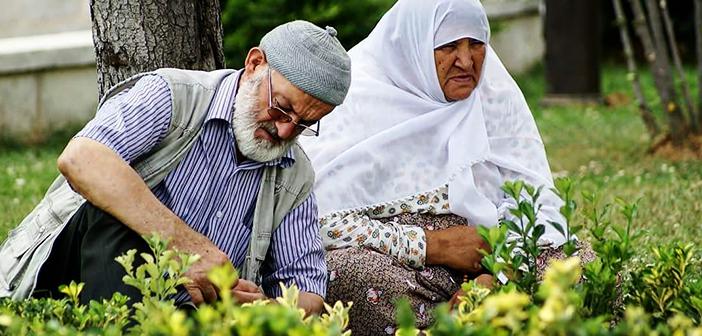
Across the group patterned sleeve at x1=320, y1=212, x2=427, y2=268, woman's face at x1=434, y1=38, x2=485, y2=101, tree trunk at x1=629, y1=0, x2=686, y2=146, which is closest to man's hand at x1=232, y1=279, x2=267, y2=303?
patterned sleeve at x1=320, y1=212, x2=427, y2=268

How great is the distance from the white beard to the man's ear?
0.03 m

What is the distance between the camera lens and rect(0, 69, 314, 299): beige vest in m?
3.45

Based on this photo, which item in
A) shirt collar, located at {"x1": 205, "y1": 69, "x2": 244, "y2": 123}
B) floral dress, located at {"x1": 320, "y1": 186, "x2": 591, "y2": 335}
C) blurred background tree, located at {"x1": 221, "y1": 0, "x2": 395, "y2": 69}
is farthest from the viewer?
blurred background tree, located at {"x1": 221, "y1": 0, "x2": 395, "y2": 69}

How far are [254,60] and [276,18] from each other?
627cm

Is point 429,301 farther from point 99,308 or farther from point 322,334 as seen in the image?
point 322,334

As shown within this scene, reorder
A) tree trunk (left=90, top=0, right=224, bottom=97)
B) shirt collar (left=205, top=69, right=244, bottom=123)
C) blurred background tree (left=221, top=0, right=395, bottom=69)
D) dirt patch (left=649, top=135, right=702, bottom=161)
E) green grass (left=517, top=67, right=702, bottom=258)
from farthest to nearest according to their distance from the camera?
1. blurred background tree (left=221, top=0, right=395, bottom=69)
2. dirt patch (left=649, top=135, right=702, bottom=161)
3. green grass (left=517, top=67, right=702, bottom=258)
4. tree trunk (left=90, top=0, right=224, bottom=97)
5. shirt collar (left=205, top=69, right=244, bottom=123)

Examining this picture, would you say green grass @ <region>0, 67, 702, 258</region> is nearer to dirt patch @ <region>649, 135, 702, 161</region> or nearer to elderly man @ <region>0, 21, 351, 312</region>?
dirt patch @ <region>649, 135, 702, 161</region>

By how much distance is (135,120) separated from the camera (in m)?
3.33

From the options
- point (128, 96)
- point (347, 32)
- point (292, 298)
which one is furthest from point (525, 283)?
point (347, 32)

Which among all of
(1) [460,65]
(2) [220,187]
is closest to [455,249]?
(1) [460,65]

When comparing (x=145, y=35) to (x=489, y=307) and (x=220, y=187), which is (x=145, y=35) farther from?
(x=489, y=307)

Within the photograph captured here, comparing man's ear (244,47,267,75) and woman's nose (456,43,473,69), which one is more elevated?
man's ear (244,47,267,75)

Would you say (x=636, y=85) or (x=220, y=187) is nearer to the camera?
(x=220, y=187)

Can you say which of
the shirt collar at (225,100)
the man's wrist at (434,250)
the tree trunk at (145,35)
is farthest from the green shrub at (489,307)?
the tree trunk at (145,35)
